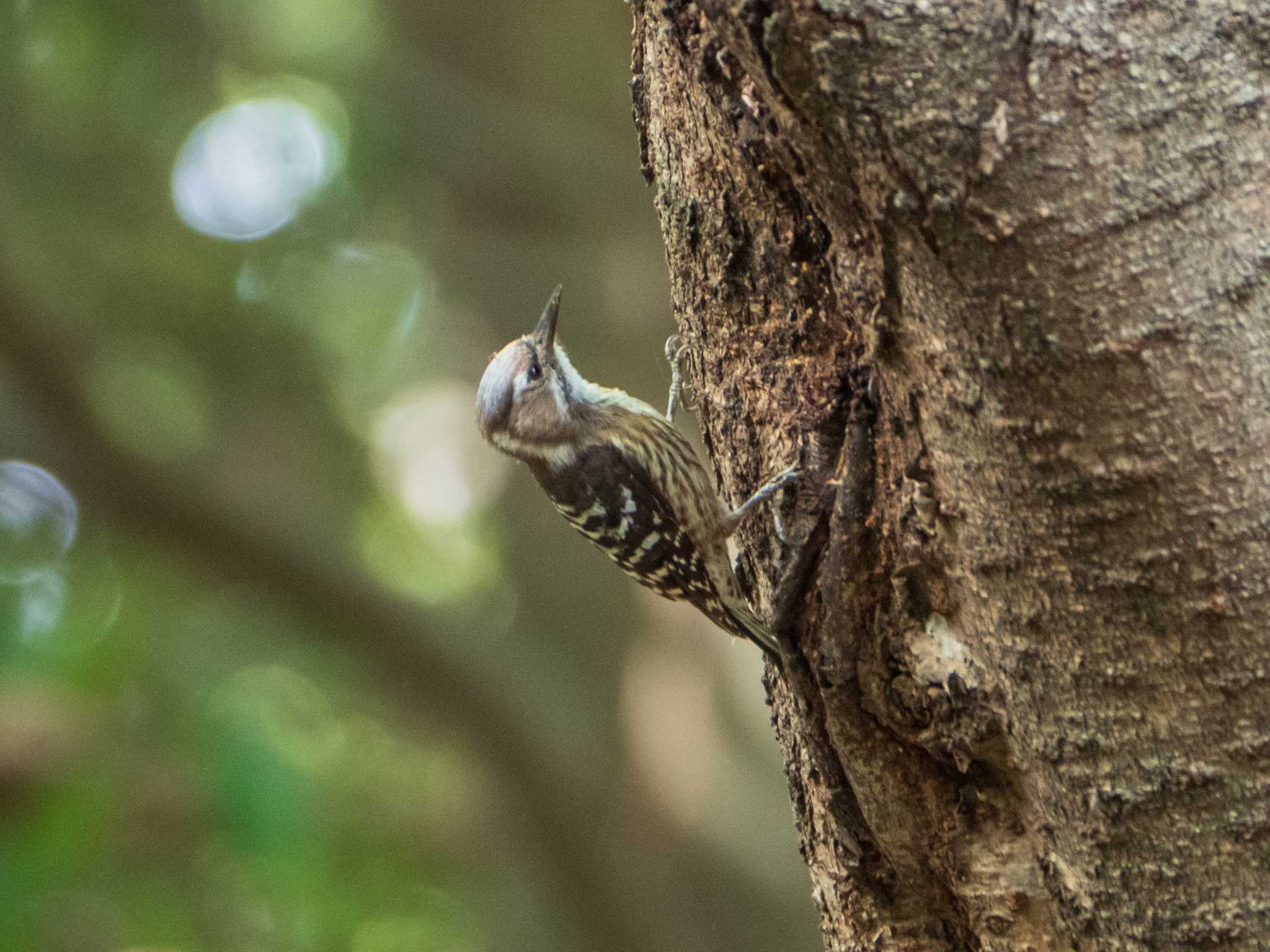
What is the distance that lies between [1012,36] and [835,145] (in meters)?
0.25

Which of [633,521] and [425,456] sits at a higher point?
[425,456]

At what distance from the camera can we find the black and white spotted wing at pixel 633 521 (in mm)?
3406

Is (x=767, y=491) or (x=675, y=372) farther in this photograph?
(x=675, y=372)

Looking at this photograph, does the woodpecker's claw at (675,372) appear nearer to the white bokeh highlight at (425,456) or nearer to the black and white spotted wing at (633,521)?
the black and white spotted wing at (633,521)

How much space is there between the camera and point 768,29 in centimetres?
149

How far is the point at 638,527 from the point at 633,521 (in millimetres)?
28

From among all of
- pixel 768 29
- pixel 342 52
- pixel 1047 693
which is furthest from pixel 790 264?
pixel 342 52

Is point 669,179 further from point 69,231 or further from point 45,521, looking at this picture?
point 45,521

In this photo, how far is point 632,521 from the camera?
353 centimetres

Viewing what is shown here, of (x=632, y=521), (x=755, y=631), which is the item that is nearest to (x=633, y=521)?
(x=632, y=521)

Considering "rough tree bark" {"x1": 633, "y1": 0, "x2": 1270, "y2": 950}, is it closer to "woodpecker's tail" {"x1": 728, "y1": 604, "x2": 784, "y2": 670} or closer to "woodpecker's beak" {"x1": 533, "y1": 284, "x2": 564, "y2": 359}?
"woodpecker's tail" {"x1": 728, "y1": 604, "x2": 784, "y2": 670}

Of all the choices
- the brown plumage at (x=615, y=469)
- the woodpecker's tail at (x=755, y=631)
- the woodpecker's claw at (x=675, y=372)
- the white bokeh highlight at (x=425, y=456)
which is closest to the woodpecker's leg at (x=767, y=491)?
the woodpecker's tail at (x=755, y=631)

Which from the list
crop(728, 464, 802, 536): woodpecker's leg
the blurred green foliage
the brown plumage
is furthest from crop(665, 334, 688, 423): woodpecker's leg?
the blurred green foliage

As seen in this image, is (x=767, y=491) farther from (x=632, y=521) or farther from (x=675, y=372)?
(x=675, y=372)
